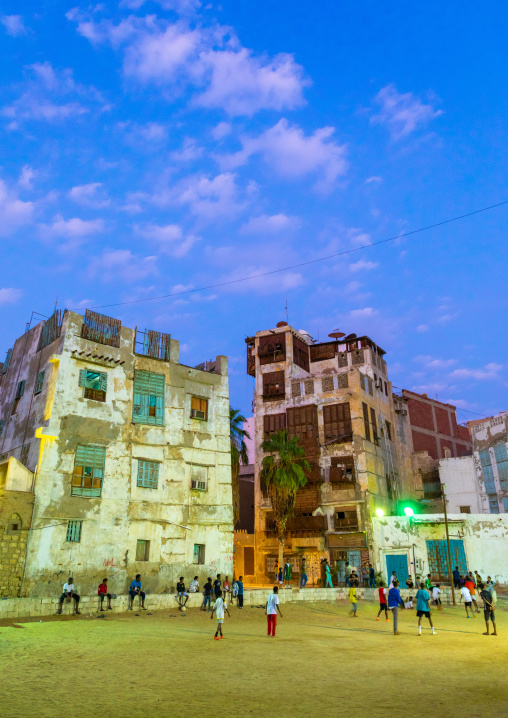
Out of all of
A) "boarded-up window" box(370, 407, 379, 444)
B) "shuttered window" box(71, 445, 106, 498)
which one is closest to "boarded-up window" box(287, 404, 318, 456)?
"boarded-up window" box(370, 407, 379, 444)

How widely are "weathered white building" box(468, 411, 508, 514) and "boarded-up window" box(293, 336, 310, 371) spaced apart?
15.2 metres

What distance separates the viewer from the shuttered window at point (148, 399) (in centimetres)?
2742

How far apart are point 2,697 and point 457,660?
944cm

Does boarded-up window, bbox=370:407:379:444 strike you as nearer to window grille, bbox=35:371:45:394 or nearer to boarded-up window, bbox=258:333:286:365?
boarded-up window, bbox=258:333:286:365

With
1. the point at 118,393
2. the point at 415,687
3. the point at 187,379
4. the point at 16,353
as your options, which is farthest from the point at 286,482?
the point at 415,687

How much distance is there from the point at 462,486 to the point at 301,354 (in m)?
17.5

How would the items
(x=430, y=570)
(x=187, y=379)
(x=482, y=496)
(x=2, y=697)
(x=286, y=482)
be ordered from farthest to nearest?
(x=482, y=496), (x=286, y=482), (x=430, y=570), (x=187, y=379), (x=2, y=697)

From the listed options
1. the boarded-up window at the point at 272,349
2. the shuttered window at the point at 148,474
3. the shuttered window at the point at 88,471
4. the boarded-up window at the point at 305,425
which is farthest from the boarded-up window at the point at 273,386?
the shuttered window at the point at 88,471

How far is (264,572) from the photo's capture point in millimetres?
42906

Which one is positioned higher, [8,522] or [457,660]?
[8,522]

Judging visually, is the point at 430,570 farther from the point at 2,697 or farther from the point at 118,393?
the point at 2,697

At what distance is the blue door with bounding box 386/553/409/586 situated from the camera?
1372 inches

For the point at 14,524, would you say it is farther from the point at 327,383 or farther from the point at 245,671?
the point at 327,383

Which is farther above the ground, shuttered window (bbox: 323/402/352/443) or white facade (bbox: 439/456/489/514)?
shuttered window (bbox: 323/402/352/443)
